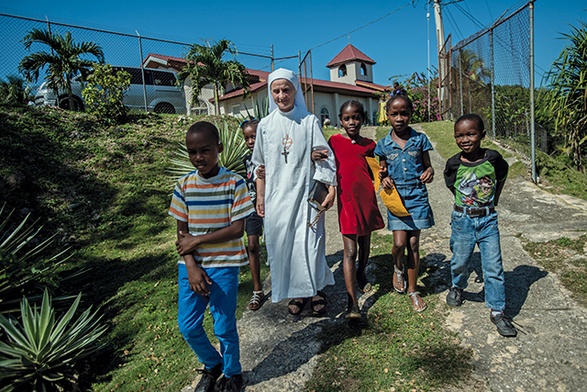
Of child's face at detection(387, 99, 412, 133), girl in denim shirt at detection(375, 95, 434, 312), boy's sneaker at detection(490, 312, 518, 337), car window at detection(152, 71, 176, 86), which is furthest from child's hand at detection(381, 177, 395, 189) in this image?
car window at detection(152, 71, 176, 86)

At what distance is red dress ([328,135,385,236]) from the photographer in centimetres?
326

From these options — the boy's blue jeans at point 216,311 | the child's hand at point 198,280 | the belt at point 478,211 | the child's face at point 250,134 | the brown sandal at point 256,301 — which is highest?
the child's face at point 250,134

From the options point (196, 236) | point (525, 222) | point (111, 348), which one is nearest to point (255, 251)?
point (196, 236)

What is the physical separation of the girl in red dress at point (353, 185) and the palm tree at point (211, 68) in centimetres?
1253

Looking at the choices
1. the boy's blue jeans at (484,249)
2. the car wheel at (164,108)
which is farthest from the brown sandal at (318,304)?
the car wheel at (164,108)

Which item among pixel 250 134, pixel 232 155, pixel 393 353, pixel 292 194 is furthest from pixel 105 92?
pixel 393 353

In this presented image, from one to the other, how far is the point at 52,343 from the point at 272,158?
93.4 inches

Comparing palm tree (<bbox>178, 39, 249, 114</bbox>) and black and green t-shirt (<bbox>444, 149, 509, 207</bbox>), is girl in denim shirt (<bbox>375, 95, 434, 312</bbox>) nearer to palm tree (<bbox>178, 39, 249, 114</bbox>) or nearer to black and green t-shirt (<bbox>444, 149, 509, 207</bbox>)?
black and green t-shirt (<bbox>444, 149, 509, 207</bbox>)

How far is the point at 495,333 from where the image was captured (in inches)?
112

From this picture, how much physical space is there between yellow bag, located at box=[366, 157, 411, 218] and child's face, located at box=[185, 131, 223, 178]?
1499 millimetres

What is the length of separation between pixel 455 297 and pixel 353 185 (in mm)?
1299

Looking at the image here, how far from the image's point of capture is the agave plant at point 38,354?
2.95m

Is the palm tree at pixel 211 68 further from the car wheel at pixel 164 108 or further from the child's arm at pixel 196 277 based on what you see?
the child's arm at pixel 196 277

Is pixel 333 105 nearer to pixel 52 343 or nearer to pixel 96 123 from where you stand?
pixel 96 123
